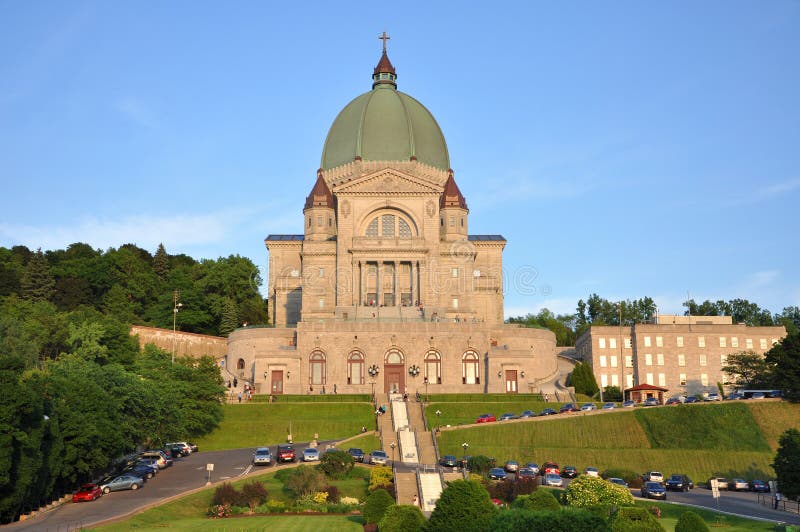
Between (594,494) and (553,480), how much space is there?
13.6m

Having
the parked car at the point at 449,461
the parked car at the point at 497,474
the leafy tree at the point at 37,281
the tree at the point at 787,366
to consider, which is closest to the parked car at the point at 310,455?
the parked car at the point at 449,461

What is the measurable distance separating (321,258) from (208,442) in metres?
37.5

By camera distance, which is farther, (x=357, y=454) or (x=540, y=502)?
(x=357, y=454)

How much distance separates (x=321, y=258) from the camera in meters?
106

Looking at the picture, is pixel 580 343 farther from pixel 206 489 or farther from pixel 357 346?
pixel 206 489

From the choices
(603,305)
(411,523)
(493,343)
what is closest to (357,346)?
(493,343)

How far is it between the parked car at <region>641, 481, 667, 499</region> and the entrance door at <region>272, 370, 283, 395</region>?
40.8 meters

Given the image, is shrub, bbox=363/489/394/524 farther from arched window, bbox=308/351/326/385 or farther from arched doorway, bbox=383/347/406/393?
arched window, bbox=308/351/326/385

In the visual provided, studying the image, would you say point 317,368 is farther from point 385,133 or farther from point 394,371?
point 385,133

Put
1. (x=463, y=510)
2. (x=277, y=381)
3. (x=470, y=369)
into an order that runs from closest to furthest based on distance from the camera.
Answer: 1. (x=463, y=510)
2. (x=277, y=381)
3. (x=470, y=369)

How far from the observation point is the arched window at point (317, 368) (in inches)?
3482

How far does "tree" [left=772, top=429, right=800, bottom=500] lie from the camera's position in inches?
2002

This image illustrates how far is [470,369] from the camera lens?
89.2 meters

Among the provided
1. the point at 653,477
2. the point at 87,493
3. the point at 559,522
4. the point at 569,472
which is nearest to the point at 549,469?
the point at 569,472
